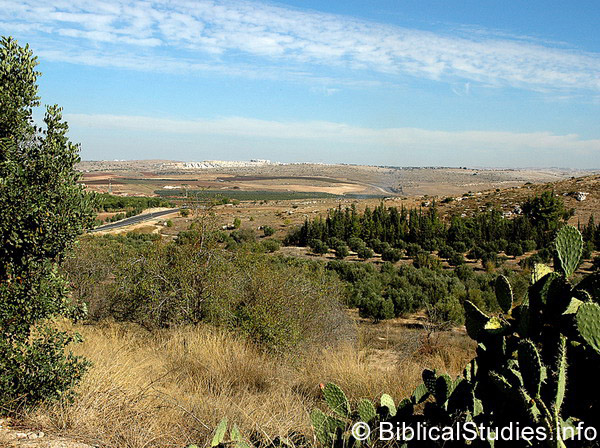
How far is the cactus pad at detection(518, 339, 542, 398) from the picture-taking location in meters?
2.58

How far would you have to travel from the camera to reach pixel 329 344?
11.5m

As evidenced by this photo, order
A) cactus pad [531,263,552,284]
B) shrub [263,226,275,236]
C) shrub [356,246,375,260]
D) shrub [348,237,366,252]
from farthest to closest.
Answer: shrub [263,226,275,236]
shrub [348,237,366,252]
shrub [356,246,375,260]
cactus pad [531,263,552,284]

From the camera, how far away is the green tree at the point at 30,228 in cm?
449

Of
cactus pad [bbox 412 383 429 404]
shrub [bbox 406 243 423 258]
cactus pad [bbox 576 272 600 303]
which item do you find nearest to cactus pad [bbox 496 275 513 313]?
cactus pad [bbox 576 272 600 303]

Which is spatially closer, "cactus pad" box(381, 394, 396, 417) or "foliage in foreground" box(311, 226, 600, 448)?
"foliage in foreground" box(311, 226, 600, 448)

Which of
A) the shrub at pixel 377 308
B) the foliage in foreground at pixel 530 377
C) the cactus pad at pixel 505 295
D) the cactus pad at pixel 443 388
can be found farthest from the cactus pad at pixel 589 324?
the shrub at pixel 377 308

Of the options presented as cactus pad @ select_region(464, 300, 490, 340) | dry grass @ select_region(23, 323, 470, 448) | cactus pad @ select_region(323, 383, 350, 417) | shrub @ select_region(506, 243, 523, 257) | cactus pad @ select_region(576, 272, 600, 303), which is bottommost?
shrub @ select_region(506, 243, 523, 257)

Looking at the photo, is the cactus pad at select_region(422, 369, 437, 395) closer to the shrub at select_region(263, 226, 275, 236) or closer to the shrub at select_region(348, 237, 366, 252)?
the shrub at select_region(348, 237, 366, 252)

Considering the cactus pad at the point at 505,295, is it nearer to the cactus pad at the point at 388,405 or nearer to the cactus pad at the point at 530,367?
the cactus pad at the point at 530,367

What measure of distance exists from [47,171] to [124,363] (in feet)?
9.23

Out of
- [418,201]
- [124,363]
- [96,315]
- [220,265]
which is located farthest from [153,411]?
[418,201]

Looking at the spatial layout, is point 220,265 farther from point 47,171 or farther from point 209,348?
point 47,171

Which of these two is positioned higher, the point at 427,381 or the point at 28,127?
the point at 28,127

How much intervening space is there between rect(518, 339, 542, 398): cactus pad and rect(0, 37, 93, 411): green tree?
4.14 meters
